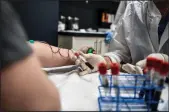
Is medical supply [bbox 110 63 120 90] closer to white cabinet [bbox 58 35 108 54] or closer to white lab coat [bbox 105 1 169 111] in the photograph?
white lab coat [bbox 105 1 169 111]

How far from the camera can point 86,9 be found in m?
2.95

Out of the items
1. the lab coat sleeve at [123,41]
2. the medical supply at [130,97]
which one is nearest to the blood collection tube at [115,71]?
the medical supply at [130,97]

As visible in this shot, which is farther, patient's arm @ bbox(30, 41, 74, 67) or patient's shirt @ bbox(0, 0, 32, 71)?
patient's arm @ bbox(30, 41, 74, 67)

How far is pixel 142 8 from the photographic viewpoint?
40.4 inches

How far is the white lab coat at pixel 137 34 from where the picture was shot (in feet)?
3.10

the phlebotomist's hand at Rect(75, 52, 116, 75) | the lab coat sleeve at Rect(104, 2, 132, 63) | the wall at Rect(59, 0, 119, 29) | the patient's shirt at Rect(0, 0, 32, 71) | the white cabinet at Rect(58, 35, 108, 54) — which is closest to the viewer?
the patient's shirt at Rect(0, 0, 32, 71)

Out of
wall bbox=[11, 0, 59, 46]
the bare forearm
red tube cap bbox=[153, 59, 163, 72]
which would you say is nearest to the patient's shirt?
the bare forearm

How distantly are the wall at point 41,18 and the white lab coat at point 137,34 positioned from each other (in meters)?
1.06

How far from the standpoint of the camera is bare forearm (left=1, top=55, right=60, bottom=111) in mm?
392

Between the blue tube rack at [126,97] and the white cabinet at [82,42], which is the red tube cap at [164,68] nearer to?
the blue tube rack at [126,97]

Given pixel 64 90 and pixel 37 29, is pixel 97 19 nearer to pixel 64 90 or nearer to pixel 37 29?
pixel 37 29

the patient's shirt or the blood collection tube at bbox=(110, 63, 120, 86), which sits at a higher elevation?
the patient's shirt

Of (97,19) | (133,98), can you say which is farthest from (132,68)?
(97,19)

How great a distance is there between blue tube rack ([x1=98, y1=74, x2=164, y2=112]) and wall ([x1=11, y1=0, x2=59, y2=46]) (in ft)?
5.18
